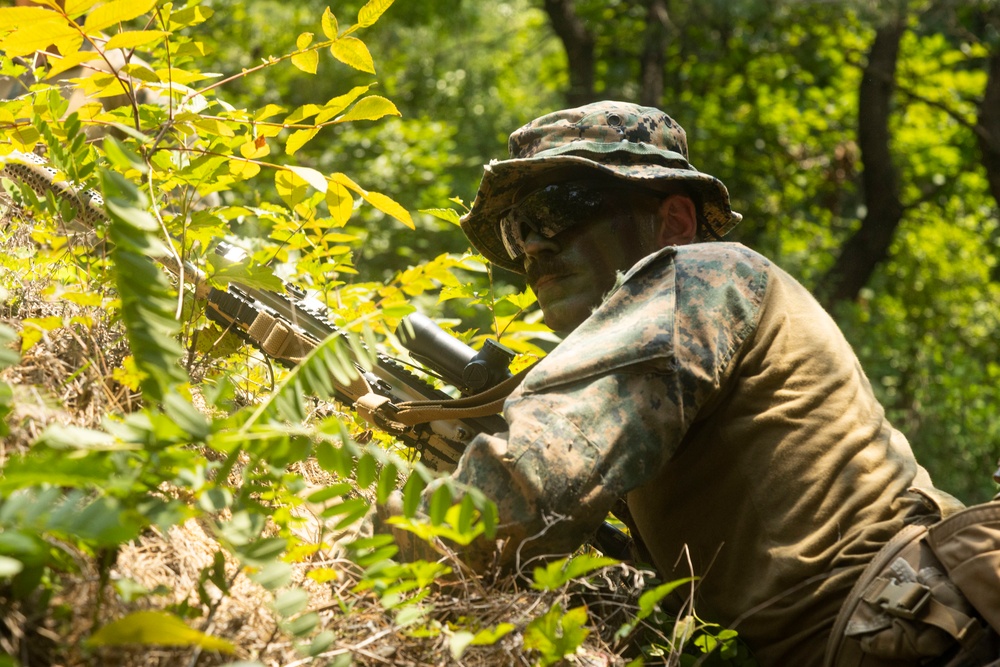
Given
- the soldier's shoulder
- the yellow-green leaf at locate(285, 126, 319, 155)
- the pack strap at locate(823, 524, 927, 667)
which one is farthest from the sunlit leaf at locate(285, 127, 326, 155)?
the pack strap at locate(823, 524, 927, 667)

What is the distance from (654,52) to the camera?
1349cm

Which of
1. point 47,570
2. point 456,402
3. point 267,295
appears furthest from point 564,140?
point 47,570

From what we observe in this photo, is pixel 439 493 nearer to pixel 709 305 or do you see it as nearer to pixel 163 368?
pixel 163 368

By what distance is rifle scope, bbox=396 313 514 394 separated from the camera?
3.06 metres

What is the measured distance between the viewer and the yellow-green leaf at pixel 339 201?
269cm

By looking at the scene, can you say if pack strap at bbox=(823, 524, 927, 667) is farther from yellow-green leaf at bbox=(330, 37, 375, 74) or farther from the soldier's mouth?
yellow-green leaf at bbox=(330, 37, 375, 74)

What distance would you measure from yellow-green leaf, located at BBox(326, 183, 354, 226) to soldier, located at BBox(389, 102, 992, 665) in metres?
0.49

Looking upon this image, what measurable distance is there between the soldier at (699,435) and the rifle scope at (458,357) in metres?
0.28

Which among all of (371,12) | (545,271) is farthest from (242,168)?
(545,271)

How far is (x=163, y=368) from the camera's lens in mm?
1640

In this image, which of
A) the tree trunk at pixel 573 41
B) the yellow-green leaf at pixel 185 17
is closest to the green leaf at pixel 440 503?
the yellow-green leaf at pixel 185 17

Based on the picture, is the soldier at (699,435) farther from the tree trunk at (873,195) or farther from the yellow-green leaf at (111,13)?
the tree trunk at (873,195)

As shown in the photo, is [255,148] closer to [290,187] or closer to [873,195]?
[290,187]

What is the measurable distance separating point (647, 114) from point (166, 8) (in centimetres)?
131
